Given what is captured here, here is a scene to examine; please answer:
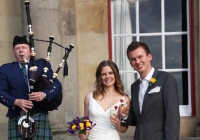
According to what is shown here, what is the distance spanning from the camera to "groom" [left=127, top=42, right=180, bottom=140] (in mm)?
4012

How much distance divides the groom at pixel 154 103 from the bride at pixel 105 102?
53cm

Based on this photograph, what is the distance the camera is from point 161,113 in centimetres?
407

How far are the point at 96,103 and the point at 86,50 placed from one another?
11.1ft

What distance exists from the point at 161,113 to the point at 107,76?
85 centimetres

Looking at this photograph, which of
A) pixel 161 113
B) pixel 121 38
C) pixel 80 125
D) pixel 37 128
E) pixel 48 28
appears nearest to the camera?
pixel 161 113

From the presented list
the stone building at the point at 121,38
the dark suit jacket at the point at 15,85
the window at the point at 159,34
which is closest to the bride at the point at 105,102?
the dark suit jacket at the point at 15,85

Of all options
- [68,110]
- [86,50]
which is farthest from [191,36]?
[68,110]

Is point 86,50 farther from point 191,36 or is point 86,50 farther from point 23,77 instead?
point 23,77

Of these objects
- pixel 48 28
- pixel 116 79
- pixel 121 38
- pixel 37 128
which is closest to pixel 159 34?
pixel 121 38

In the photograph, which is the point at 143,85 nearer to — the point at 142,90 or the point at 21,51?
the point at 142,90

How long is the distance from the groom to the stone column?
2.87 meters

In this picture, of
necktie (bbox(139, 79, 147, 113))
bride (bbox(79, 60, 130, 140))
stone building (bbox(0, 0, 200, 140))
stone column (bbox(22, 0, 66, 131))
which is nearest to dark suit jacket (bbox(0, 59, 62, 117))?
bride (bbox(79, 60, 130, 140))

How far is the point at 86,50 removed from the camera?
810 centimetres

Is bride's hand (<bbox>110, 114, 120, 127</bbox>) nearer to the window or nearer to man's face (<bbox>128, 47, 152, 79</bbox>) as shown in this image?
man's face (<bbox>128, 47, 152, 79</bbox>)
